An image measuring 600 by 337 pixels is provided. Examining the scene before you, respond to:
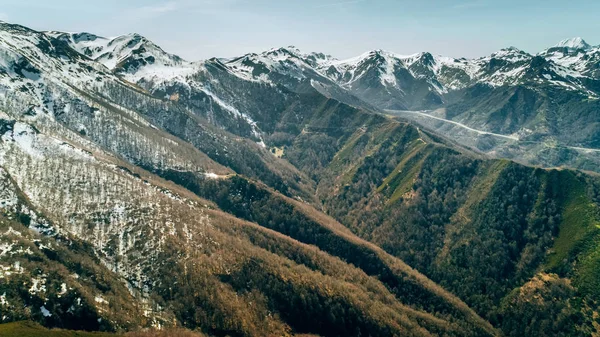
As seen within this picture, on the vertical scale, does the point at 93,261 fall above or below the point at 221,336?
above

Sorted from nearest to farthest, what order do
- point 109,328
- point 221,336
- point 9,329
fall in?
point 9,329
point 109,328
point 221,336

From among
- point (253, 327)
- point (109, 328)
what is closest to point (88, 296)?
point (109, 328)

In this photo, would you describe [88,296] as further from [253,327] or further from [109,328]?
[253,327]

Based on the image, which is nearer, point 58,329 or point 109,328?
point 58,329

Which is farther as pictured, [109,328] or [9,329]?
[109,328]

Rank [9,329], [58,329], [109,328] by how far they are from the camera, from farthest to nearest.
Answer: [109,328]
[58,329]
[9,329]

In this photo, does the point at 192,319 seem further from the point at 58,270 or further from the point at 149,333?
the point at 58,270

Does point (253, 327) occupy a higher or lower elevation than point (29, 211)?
lower

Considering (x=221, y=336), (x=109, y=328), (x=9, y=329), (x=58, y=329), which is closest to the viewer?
(x=9, y=329)

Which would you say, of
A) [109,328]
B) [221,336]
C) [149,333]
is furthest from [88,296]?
[221,336]
